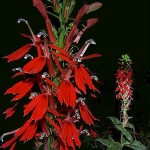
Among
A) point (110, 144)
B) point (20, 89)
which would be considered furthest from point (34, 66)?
point (110, 144)

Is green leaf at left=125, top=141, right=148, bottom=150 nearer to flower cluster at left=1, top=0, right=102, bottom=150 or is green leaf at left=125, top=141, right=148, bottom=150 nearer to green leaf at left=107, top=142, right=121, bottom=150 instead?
green leaf at left=107, top=142, right=121, bottom=150

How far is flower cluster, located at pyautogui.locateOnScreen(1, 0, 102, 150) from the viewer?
1.06 meters

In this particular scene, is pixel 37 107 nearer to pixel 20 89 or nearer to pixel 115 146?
pixel 20 89

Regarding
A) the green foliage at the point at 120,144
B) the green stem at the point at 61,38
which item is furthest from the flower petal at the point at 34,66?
the green foliage at the point at 120,144

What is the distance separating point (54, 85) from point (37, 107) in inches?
3.5

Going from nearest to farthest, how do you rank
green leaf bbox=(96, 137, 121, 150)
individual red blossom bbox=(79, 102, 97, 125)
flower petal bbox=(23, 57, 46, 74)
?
flower petal bbox=(23, 57, 46, 74) < individual red blossom bbox=(79, 102, 97, 125) < green leaf bbox=(96, 137, 121, 150)

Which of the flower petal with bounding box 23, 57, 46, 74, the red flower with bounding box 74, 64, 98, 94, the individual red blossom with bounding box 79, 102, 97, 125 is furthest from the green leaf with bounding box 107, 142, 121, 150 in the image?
the flower petal with bounding box 23, 57, 46, 74

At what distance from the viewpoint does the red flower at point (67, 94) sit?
1024 mm

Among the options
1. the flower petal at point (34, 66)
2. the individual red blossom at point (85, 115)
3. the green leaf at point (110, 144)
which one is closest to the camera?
the flower petal at point (34, 66)

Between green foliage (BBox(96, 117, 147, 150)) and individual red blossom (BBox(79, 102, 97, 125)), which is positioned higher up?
individual red blossom (BBox(79, 102, 97, 125))

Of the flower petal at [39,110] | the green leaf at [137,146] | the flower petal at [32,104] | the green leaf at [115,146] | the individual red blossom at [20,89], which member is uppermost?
the individual red blossom at [20,89]

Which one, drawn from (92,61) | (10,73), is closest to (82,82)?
(10,73)

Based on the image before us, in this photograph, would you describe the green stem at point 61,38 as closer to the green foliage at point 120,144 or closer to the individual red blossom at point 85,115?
the individual red blossom at point 85,115

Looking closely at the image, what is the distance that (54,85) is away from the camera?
1.10 metres
